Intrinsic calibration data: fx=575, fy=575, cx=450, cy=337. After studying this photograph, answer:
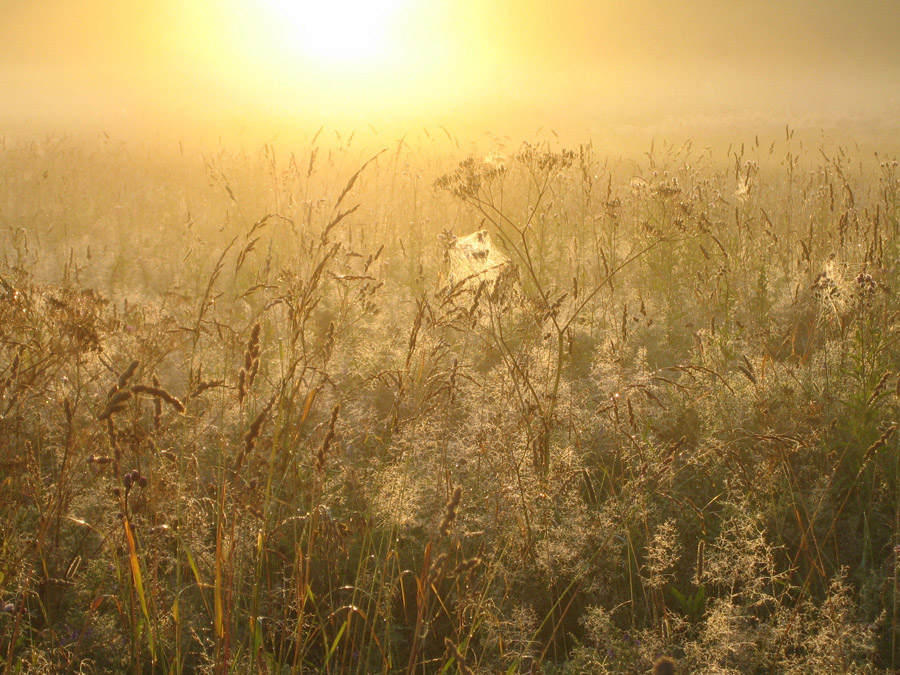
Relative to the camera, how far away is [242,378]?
1.19 metres

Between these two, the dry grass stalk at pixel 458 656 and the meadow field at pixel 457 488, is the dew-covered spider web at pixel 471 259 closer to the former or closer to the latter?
the meadow field at pixel 457 488

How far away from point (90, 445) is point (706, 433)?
2398 mm

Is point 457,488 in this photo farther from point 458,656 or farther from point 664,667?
point 664,667

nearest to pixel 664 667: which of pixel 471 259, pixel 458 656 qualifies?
pixel 458 656

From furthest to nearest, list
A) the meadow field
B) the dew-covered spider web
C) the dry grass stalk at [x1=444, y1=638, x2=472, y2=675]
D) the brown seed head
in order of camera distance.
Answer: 1. the dew-covered spider web
2. the meadow field
3. the dry grass stalk at [x1=444, y1=638, x2=472, y2=675]
4. the brown seed head

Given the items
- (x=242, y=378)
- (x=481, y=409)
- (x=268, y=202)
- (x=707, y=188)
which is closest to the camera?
(x=242, y=378)

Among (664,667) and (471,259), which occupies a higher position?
(471,259)

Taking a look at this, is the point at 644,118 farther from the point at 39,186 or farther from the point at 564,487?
the point at 564,487

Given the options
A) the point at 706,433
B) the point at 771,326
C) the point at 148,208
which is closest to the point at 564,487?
the point at 706,433

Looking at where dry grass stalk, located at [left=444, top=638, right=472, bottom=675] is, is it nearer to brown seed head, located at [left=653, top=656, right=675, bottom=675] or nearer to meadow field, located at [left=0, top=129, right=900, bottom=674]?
meadow field, located at [left=0, top=129, right=900, bottom=674]

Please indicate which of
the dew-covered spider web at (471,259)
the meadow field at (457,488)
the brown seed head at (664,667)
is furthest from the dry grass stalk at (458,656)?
the dew-covered spider web at (471,259)

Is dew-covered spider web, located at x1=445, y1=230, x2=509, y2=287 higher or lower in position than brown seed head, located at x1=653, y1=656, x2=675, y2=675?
higher

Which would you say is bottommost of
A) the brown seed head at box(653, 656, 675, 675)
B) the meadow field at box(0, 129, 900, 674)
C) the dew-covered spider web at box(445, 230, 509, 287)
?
the meadow field at box(0, 129, 900, 674)

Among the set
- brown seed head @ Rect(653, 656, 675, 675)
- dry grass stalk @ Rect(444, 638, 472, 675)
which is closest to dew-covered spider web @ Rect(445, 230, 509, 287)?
dry grass stalk @ Rect(444, 638, 472, 675)
